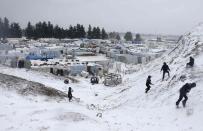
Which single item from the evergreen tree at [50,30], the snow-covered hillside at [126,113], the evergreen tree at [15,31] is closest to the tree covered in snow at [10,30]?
the evergreen tree at [15,31]

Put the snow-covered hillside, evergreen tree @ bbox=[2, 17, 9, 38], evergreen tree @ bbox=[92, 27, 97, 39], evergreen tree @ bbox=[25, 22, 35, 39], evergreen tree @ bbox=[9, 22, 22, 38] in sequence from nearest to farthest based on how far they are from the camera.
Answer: the snow-covered hillside < evergreen tree @ bbox=[25, 22, 35, 39] < evergreen tree @ bbox=[9, 22, 22, 38] < evergreen tree @ bbox=[2, 17, 9, 38] < evergreen tree @ bbox=[92, 27, 97, 39]

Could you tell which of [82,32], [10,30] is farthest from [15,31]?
[82,32]

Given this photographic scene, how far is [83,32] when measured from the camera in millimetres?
145375

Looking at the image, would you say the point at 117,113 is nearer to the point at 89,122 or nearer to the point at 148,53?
the point at 89,122

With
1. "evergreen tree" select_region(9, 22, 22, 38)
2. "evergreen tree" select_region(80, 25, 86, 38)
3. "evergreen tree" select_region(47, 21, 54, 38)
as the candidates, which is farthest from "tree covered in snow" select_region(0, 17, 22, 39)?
"evergreen tree" select_region(80, 25, 86, 38)

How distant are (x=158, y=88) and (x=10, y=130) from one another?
14.1 meters

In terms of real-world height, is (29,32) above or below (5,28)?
below

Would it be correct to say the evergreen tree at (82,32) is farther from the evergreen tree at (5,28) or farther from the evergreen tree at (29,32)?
the evergreen tree at (5,28)

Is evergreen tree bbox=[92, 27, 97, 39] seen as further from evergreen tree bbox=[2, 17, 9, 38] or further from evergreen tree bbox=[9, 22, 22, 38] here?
evergreen tree bbox=[2, 17, 9, 38]

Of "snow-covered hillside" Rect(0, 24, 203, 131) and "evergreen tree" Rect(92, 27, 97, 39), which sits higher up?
"evergreen tree" Rect(92, 27, 97, 39)

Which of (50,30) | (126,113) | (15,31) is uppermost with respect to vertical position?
(50,30)

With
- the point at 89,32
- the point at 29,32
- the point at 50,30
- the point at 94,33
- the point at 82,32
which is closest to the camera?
the point at 50,30

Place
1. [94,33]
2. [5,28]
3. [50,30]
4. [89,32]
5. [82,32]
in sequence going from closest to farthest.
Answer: [50,30], [82,32], [5,28], [94,33], [89,32]

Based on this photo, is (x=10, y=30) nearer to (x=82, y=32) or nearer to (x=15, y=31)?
(x=15, y=31)
